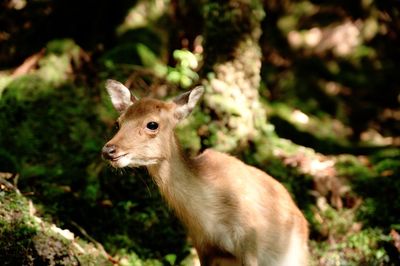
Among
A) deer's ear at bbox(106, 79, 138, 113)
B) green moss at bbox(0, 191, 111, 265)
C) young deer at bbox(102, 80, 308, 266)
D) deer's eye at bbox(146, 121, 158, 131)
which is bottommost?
green moss at bbox(0, 191, 111, 265)

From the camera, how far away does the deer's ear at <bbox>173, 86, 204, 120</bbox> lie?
18.6 feet

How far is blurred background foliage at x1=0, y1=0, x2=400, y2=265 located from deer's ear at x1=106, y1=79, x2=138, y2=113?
2.02 feet

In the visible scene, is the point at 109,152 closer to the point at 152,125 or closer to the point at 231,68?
the point at 152,125

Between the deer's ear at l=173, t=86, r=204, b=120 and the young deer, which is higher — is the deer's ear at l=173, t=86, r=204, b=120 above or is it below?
above

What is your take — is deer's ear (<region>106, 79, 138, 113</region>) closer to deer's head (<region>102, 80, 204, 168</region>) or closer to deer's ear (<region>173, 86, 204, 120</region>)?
deer's head (<region>102, 80, 204, 168</region>)

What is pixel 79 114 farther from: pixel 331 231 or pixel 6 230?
pixel 331 231

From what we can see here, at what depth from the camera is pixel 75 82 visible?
895 centimetres

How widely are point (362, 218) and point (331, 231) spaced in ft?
1.62

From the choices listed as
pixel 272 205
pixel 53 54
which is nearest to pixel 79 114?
pixel 53 54

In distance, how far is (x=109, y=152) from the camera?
16.1 feet

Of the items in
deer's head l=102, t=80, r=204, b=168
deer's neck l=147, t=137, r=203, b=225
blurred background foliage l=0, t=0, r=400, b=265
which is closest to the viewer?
deer's head l=102, t=80, r=204, b=168

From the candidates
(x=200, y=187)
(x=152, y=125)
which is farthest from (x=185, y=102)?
(x=200, y=187)

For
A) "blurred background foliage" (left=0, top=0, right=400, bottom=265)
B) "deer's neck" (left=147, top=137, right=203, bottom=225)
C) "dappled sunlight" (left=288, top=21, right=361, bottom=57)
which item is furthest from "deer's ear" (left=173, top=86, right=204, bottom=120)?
"dappled sunlight" (left=288, top=21, right=361, bottom=57)

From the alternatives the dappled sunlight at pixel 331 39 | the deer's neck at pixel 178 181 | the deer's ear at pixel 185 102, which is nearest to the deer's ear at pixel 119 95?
the deer's ear at pixel 185 102
